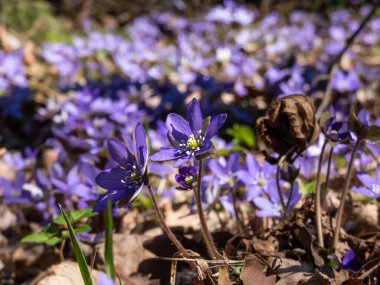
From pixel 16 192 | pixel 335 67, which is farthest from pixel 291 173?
pixel 335 67

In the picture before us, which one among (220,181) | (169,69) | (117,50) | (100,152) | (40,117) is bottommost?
(220,181)

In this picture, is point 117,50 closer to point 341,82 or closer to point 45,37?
point 45,37

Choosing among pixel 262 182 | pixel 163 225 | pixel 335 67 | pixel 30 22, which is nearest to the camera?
pixel 163 225

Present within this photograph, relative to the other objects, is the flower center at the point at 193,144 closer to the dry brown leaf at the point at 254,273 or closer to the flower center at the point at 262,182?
the dry brown leaf at the point at 254,273

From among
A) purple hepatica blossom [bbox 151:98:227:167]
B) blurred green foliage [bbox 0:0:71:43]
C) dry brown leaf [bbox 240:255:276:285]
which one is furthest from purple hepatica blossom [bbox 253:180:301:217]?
blurred green foliage [bbox 0:0:71:43]

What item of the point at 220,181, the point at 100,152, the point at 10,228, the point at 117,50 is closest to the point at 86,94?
Answer: the point at 100,152

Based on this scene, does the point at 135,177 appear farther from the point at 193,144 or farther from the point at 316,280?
the point at 316,280

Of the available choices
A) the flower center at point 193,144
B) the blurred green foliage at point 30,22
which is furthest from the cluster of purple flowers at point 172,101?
the blurred green foliage at point 30,22

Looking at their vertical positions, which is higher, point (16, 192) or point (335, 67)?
point (335, 67)
